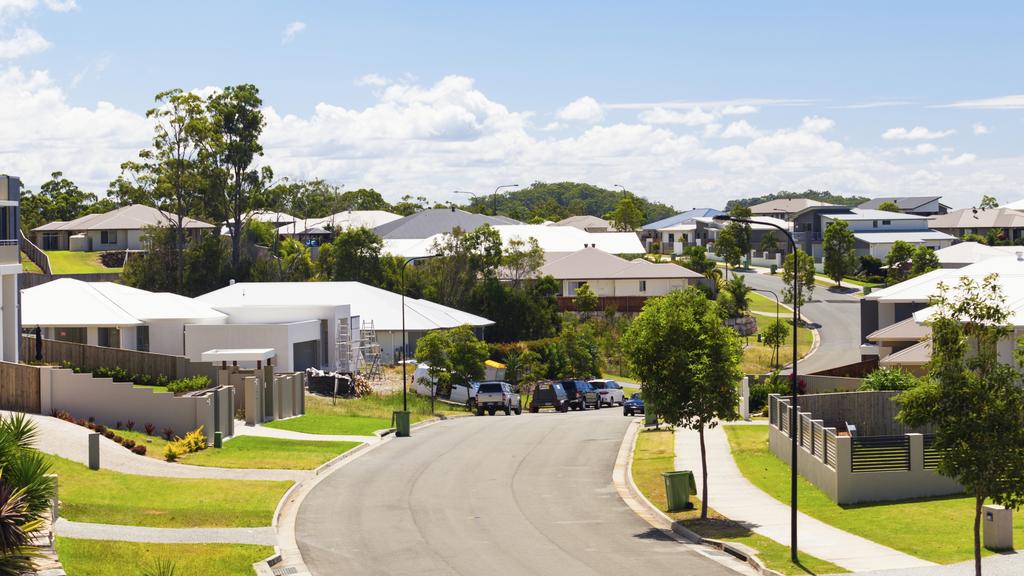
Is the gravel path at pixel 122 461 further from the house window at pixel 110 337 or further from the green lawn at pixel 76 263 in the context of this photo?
the green lawn at pixel 76 263

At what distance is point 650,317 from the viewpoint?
3281 centimetres

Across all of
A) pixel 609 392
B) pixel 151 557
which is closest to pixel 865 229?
pixel 609 392

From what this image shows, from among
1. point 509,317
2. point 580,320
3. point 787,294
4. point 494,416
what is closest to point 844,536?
point 494,416

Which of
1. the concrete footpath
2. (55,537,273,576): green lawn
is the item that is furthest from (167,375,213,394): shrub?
(55,537,273,576): green lawn

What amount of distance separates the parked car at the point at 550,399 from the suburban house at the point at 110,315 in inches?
721

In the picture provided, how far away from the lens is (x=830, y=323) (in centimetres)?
11075

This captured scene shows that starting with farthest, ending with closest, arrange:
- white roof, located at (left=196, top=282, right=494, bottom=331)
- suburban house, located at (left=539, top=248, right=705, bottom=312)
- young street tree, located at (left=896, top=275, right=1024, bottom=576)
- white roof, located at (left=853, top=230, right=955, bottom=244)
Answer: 1. white roof, located at (left=853, top=230, right=955, bottom=244)
2. suburban house, located at (left=539, top=248, right=705, bottom=312)
3. white roof, located at (left=196, top=282, right=494, bottom=331)
4. young street tree, located at (left=896, top=275, right=1024, bottom=576)

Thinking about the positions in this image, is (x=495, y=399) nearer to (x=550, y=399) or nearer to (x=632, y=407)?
(x=550, y=399)

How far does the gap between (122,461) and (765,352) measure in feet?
225

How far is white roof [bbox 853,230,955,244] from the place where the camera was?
152 m

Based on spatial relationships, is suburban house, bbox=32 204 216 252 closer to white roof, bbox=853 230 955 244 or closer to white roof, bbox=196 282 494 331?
white roof, bbox=196 282 494 331

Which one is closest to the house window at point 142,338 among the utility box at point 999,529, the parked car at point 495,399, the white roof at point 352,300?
the white roof at point 352,300

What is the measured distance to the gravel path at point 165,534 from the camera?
25.5 meters

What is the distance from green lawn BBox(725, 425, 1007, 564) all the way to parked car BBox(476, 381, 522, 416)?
27.9 metres
